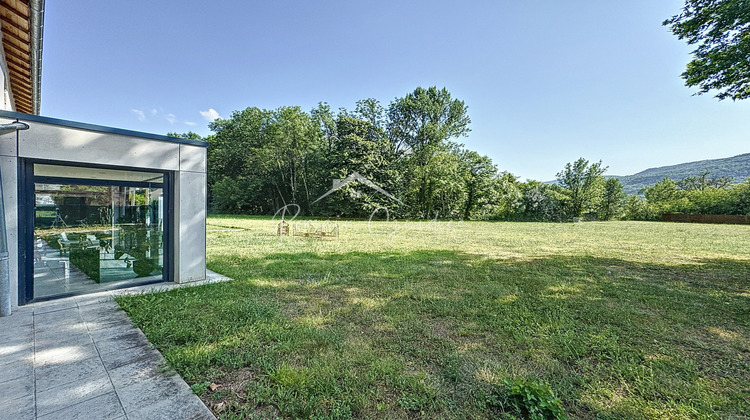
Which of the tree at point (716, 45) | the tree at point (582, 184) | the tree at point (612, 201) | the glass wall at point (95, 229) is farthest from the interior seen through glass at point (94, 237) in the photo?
the tree at point (612, 201)

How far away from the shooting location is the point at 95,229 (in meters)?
4.64

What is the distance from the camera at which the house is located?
3.42 m

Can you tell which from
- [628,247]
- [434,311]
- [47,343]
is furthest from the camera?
[628,247]

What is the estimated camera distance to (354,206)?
87.5 ft

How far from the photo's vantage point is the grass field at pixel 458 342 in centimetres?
196

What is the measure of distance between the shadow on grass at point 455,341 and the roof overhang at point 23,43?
360 centimetres

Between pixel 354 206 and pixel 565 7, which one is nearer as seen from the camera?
pixel 565 7

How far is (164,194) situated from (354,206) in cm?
2197

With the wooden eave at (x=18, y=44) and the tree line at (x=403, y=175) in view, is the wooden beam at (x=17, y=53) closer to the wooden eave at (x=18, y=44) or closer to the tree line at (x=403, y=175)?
the wooden eave at (x=18, y=44)

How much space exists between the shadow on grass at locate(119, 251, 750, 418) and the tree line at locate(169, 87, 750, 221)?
21.3 meters

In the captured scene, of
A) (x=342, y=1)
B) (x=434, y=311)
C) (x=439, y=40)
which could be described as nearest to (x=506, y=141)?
(x=439, y=40)

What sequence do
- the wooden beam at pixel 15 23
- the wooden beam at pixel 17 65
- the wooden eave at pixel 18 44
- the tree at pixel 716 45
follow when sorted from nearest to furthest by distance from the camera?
the wooden eave at pixel 18 44 → the wooden beam at pixel 15 23 → the wooden beam at pixel 17 65 → the tree at pixel 716 45

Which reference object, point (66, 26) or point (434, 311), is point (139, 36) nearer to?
point (66, 26)

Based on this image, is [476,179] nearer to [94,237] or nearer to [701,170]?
[94,237]
